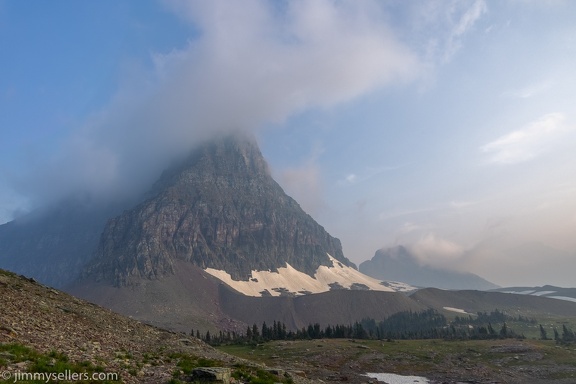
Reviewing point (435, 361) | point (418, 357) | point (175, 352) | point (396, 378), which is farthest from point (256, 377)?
point (418, 357)

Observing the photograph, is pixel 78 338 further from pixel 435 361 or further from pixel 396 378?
pixel 435 361

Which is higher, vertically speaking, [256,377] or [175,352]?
[175,352]

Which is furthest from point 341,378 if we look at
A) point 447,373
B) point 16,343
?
point 16,343

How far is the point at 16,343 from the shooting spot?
89.6 ft

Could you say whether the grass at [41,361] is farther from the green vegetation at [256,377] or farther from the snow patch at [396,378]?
the snow patch at [396,378]

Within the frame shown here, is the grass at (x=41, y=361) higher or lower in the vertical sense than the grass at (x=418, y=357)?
higher

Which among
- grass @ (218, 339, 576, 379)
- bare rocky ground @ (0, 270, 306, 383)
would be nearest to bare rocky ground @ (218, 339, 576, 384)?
grass @ (218, 339, 576, 379)

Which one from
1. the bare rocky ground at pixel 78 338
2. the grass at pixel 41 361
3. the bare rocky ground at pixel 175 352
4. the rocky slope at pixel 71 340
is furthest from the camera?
the bare rocky ground at pixel 175 352

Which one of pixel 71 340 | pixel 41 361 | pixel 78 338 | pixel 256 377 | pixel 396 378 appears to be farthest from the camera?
pixel 396 378

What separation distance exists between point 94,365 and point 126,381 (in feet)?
12.0

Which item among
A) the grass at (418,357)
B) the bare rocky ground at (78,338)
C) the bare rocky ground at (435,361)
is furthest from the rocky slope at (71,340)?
the grass at (418,357)

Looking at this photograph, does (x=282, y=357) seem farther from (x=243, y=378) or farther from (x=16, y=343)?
(x=16, y=343)

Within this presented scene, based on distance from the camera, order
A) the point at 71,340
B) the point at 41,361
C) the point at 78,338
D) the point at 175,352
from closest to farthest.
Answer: the point at 41,361
the point at 71,340
the point at 78,338
the point at 175,352

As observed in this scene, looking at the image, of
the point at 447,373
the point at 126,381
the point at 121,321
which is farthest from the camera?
the point at 447,373
